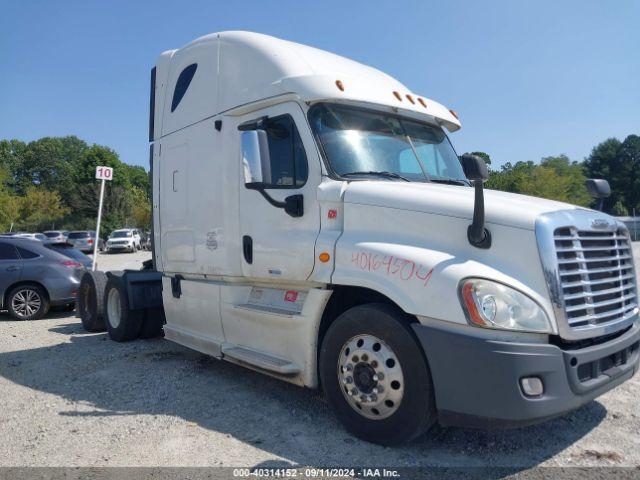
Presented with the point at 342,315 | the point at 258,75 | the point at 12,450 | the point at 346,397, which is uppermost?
the point at 258,75

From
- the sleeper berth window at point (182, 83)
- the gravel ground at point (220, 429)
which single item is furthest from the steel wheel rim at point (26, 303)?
the sleeper berth window at point (182, 83)

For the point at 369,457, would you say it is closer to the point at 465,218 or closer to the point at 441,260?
the point at 441,260

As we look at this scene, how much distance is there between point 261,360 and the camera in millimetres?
4625

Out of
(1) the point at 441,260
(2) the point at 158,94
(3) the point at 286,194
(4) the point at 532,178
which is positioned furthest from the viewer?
(4) the point at 532,178

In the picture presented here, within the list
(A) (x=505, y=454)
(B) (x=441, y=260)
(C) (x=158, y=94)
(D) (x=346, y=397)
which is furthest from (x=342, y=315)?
(C) (x=158, y=94)

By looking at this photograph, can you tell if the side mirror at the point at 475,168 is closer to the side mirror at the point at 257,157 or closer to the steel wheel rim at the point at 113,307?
the side mirror at the point at 257,157

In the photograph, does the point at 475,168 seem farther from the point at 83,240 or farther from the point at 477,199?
the point at 83,240

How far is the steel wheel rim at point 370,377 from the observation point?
368cm

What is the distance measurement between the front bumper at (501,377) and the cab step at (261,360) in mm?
1341

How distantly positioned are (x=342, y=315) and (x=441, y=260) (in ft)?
3.09

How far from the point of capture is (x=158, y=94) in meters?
6.68

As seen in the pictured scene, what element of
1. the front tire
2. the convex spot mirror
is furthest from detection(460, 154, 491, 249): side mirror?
the convex spot mirror

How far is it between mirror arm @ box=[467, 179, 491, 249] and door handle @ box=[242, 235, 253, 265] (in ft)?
7.21

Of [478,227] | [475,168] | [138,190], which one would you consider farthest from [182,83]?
[138,190]
